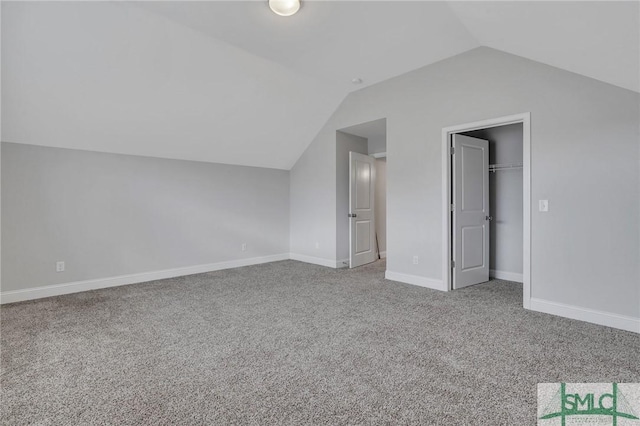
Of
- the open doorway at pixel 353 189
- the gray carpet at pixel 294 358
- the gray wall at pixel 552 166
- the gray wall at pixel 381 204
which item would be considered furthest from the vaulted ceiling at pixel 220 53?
the gray wall at pixel 381 204

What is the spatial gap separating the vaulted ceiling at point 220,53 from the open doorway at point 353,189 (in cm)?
104

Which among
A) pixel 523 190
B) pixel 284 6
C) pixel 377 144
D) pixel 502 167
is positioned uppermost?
pixel 284 6

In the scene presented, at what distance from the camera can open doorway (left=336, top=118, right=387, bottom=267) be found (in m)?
5.36

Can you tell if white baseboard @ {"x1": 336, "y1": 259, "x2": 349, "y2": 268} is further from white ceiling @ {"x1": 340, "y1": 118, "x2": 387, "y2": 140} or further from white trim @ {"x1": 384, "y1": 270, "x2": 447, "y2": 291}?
white ceiling @ {"x1": 340, "y1": 118, "x2": 387, "y2": 140}

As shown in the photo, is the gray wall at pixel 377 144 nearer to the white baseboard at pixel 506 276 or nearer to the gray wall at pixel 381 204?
the gray wall at pixel 381 204

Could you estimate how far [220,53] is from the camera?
11.4ft

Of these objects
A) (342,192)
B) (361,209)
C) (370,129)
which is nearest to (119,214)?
(342,192)

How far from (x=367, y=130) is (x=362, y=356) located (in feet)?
13.2

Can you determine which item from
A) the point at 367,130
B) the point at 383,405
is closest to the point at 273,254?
the point at 367,130

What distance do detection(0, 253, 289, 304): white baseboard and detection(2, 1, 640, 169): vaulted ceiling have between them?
1.75 m

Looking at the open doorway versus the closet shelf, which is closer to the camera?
the closet shelf

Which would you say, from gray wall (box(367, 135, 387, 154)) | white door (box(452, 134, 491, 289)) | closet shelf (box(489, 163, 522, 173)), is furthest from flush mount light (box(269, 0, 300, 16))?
closet shelf (box(489, 163, 522, 173))

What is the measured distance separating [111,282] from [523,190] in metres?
5.25

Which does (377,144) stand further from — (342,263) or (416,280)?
(416,280)
